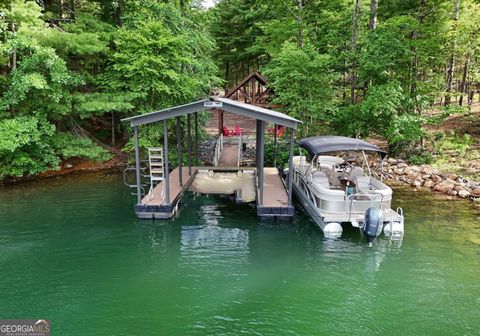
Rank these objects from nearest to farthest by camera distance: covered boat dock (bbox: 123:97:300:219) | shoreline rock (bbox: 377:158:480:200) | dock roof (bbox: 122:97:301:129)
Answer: dock roof (bbox: 122:97:301:129) → covered boat dock (bbox: 123:97:300:219) → shoreline rock (bbox: 377:158:480:200)

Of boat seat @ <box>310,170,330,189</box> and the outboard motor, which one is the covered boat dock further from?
the outboard motor

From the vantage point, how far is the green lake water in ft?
19.9

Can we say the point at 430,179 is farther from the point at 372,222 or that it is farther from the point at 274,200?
the point at 274,200

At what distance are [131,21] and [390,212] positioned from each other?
14.1 metres

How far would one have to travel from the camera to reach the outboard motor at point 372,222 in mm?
8601

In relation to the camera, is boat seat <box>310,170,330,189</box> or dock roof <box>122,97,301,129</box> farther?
boat seat <box>310,170,330,189</box>

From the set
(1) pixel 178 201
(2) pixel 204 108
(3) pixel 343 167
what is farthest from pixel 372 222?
(1) pixel 178 201

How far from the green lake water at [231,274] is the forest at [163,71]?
4719 mm

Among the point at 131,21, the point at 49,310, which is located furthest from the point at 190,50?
the point at 49,310

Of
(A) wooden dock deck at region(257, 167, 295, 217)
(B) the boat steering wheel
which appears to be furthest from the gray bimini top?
(A) wooden dock deck at region(257, 167, 295, 217)

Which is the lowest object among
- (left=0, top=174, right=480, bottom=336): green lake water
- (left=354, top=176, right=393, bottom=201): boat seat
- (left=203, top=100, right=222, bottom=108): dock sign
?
(left=0, top=174, right=480, bottom=336): green lake water

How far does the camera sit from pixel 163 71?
15109 millimetres
